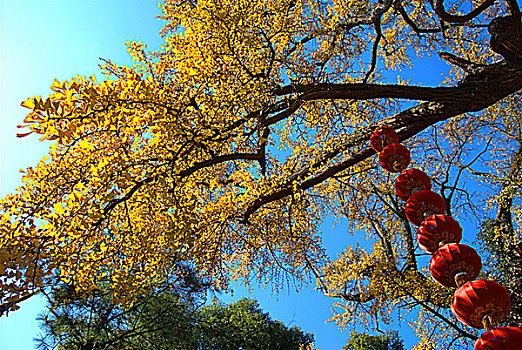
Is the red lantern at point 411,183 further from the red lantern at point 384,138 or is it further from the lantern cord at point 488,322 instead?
the lantern cord at point 488,322

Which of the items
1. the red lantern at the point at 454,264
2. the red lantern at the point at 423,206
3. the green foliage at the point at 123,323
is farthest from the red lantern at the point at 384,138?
the green foliage at the point at 123,323

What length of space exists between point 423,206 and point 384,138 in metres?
1.39

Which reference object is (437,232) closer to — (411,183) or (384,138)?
(411,183)

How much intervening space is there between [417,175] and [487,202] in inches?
243

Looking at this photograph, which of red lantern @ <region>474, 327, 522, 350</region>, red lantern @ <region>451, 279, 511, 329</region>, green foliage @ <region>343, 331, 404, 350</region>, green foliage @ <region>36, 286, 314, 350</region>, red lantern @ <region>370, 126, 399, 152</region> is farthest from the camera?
green foliage @ <region>343, 331, 404, 350</region>

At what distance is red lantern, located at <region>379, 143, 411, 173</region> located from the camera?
12.6 feet

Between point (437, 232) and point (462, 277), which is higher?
point (437, 232)

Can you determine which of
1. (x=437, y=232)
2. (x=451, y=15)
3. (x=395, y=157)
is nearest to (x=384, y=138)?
(x=395, y=157)

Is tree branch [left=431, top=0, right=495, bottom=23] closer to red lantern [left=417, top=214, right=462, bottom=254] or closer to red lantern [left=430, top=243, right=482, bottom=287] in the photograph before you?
red lantern [left=417, top=214, right=462, bottom=254]

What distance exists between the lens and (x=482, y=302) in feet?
6.88

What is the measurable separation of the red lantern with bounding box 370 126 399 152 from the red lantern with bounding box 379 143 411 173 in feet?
0.76

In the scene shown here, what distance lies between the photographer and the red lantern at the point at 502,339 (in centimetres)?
192

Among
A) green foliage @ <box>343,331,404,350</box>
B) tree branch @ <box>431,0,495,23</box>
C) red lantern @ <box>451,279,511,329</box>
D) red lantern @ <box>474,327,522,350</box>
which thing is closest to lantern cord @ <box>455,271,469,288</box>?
red lantern @ <box>451,279,511,329</box>

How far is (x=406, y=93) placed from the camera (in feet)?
16.6
